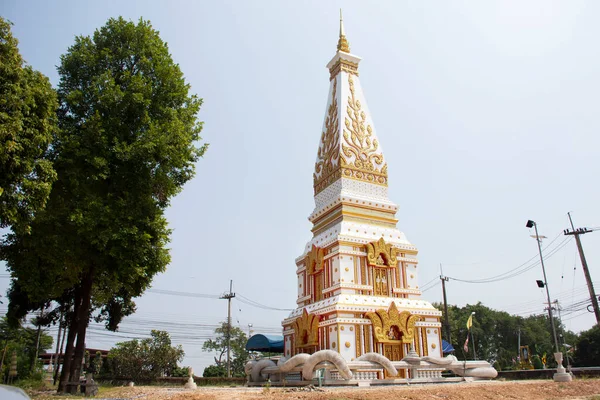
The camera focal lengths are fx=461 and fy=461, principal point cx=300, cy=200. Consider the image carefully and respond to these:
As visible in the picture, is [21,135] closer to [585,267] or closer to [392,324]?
[392,324]

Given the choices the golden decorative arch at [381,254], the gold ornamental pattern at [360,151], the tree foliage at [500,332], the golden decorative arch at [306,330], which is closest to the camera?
the golden decorative arch at [306,330]

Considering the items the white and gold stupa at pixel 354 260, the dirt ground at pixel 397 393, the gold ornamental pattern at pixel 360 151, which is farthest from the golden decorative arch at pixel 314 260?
the dirt ground at pixel 397 393

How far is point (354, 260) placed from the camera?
19922 millimetres

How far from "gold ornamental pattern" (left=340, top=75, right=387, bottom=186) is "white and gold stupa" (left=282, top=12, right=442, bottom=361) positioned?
5 centimetres

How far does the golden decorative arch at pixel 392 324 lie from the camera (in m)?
18.1

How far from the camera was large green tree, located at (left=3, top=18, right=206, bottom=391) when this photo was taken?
1407 centimetres

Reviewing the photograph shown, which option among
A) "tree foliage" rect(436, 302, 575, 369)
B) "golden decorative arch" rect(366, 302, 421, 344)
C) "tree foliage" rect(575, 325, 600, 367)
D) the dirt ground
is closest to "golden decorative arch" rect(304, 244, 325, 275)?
"golden decorative arch" rect(366, 302, 421, 344)

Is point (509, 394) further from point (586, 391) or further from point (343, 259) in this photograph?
point (343, 259)

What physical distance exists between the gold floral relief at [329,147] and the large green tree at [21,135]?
13692 millimetres

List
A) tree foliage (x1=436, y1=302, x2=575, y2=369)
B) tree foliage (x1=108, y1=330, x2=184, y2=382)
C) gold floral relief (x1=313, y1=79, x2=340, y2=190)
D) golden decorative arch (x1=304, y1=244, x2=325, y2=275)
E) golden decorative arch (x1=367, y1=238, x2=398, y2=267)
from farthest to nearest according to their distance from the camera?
tree foliage (x1=436, y1=302, x2=575, y2=369) < tree foliage (x1=108, y1=330, x2=184, y2=382) < gold floral relief (x1=313, y1=79, x2=340, y2=190) < golden decorative arch (x1=304, y1=244, x2=325, y2=275) < golden decorative arch (x1=367, y1=238, x2=398, y2=267)

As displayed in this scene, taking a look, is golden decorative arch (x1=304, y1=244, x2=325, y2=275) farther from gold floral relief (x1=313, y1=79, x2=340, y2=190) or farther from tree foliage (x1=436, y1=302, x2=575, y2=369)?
tree foliage (x1=436, y1=302, x2=575, y2=369)

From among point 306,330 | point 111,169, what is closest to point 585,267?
point 306,330

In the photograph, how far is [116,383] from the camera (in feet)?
93.9

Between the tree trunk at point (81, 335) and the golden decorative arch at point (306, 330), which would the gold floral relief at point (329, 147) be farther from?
the tree trunk at point (81, 335)
